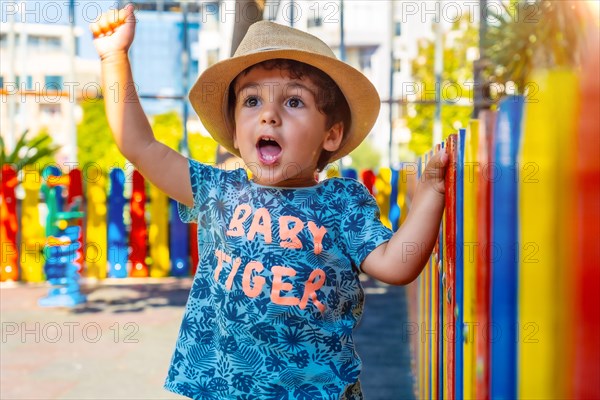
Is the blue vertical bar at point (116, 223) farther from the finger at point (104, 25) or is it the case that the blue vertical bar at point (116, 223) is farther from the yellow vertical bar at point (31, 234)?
the finger at point (104, 25)

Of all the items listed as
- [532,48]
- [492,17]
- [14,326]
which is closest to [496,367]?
[14,326]

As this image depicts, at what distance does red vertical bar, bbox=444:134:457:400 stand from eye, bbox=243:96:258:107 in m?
0.49

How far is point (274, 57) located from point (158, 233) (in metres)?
5.71

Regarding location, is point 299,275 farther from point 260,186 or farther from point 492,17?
point 492,17

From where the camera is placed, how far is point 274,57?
1.96 meters

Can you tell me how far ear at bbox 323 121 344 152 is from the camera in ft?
6.64

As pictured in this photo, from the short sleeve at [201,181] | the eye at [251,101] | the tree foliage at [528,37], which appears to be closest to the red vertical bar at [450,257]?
the eye at [251,101]

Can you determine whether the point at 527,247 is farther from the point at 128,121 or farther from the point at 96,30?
the point at 96,30

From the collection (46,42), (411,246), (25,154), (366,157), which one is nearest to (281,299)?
(411,246)

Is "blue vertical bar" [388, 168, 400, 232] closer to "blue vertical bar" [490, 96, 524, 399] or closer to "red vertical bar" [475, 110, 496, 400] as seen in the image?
"red vertical bar" [475, 110, 496, 400]

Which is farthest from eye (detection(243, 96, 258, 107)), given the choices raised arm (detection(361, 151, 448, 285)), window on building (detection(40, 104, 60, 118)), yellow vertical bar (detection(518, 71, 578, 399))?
window on building (detection(40, 104, 60, 118))

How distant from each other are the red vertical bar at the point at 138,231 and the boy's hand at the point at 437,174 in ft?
19.1

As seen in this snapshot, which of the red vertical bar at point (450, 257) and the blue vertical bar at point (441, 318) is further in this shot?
the blue vertical bar at point (441, 318)

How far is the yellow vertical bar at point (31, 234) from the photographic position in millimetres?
7133
